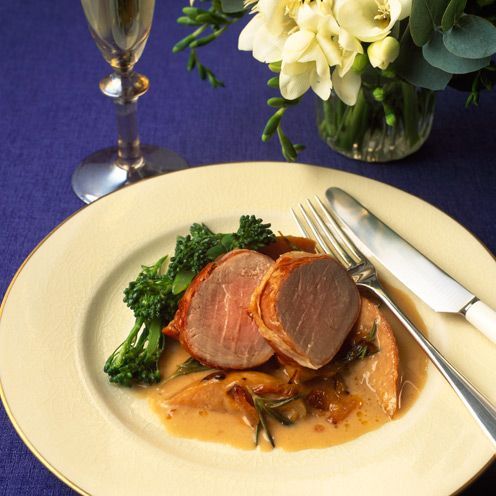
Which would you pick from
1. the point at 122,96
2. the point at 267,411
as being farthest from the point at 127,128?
the point at 267,411

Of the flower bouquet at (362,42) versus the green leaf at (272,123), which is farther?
the green leaf at (272,123)

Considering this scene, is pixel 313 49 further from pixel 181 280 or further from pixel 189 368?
pixel 189 368

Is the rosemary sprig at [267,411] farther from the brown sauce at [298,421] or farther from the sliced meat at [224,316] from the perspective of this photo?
the sliced meat at [224,316]

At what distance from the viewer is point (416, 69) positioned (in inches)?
97.9

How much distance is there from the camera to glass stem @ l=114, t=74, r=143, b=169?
2.87 m

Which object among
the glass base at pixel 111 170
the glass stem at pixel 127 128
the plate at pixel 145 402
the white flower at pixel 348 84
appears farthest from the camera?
the glass base at pixel 111 170

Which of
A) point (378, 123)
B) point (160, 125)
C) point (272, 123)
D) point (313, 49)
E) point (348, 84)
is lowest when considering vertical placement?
point (160, 125)

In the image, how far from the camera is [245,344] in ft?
6.83

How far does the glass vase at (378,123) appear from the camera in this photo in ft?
9.44

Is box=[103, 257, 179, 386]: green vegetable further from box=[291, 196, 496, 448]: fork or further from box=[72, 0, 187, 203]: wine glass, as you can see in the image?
box=[72, 0, 187, 203]: wine glass

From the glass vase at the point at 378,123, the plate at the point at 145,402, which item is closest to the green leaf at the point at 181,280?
the plate at the point at 145,402

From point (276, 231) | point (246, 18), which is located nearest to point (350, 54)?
point (276, 231)

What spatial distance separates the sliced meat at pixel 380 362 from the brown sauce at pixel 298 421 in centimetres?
2

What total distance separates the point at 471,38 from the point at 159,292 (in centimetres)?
114
